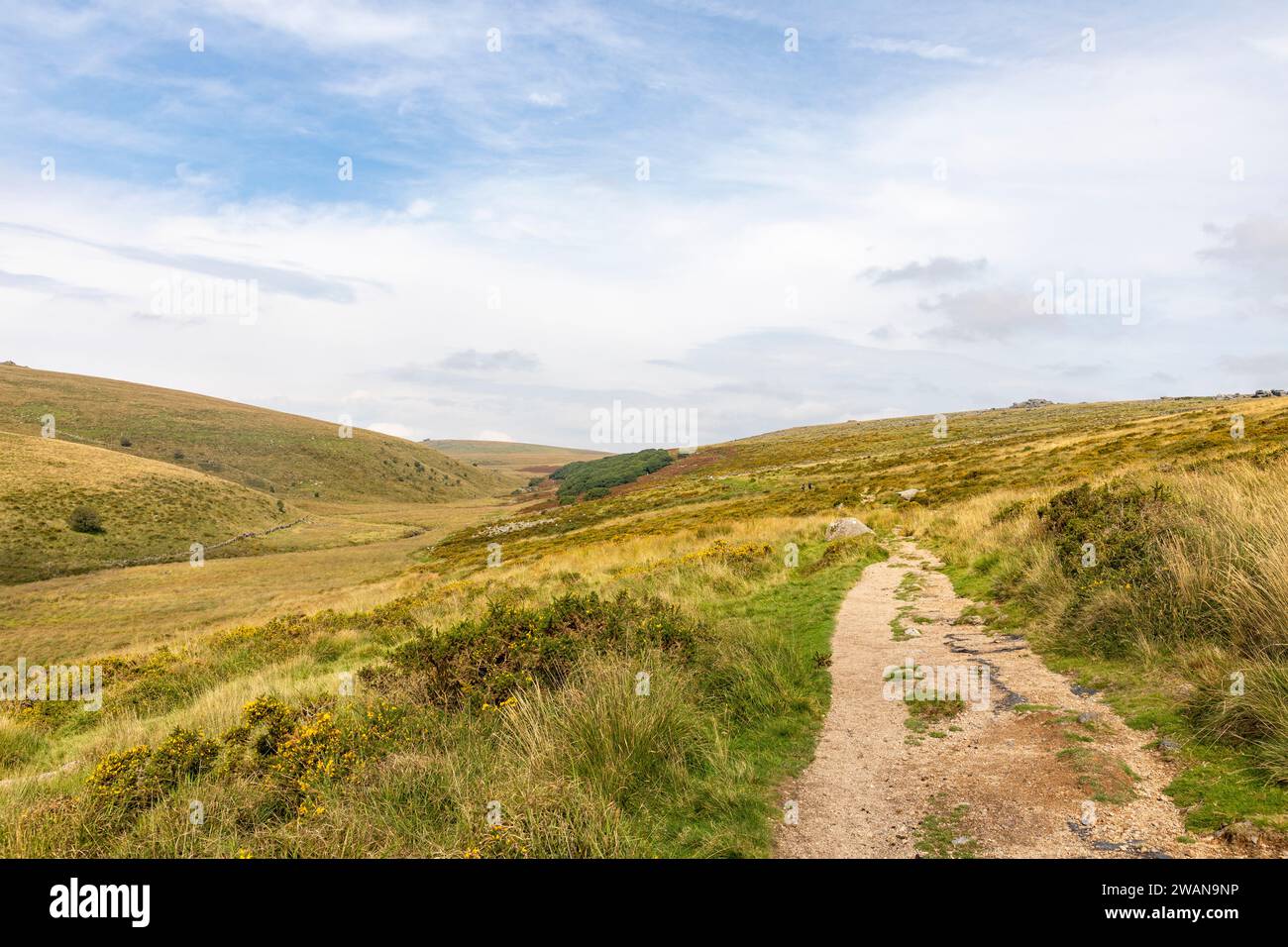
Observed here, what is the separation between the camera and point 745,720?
271 inches

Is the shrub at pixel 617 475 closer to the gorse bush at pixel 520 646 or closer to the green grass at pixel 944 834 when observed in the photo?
the gorse bush at pixel 520 646

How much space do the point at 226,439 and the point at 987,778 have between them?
13843cm

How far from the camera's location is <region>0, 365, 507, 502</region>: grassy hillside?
101 m

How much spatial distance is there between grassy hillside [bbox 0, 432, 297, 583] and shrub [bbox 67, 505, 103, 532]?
1.15 feet

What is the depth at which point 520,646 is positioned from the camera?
26.8 ft

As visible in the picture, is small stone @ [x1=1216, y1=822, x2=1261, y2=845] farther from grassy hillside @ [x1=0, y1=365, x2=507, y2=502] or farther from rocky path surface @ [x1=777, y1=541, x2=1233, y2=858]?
grassy hillside @ [x1=0, y1=365, x2=507, y2=502]

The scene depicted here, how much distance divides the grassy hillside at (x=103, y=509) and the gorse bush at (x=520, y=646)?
165 feet

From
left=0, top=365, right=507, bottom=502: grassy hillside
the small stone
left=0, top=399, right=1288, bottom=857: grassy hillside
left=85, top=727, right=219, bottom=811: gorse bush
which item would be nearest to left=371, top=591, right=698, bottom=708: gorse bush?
left=0, top=399, right=1288, bottom=857: grassy hillside

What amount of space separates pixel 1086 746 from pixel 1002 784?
2.96ft

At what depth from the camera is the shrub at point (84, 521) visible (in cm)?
5062

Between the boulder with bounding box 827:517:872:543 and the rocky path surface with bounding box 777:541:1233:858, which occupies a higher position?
the boulder with bounding box 827:517:872:543

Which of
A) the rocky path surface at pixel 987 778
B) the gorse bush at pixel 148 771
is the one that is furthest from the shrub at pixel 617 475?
the rocky path surface at pixel 987 778

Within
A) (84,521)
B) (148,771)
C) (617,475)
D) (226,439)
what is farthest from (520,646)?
(226,439)
